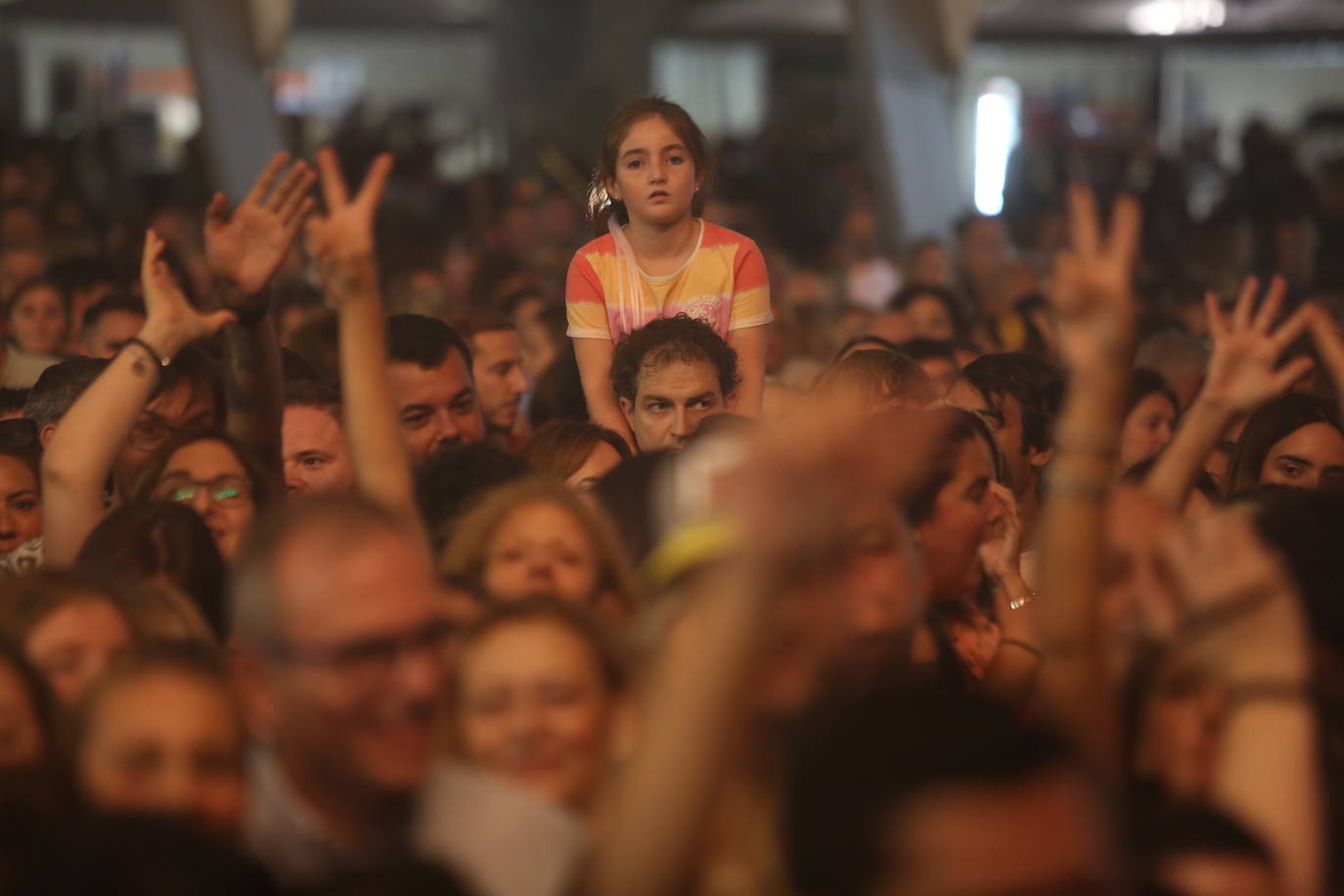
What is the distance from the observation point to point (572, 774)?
2.99 metres

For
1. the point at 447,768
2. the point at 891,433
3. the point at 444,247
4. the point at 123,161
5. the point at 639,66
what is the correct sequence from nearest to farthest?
the point at 891,433 < the point at 447,768 < the point at 444,247 < the point at 123,161 < the point at 639,66

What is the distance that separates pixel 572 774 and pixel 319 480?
2809 mm

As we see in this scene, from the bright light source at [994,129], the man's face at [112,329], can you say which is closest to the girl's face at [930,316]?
the man's face at [112,329]

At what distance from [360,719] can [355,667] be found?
0.07m

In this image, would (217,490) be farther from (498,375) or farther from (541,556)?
(498,375)

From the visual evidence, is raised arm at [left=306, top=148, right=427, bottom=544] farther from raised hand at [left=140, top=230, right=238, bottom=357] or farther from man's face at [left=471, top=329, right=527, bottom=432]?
man's face at [left=471, top=329, right=527, bottom=432]

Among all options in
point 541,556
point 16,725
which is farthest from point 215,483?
point 16,725

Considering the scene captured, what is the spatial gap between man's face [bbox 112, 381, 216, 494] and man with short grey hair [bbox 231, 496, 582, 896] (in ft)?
9.38

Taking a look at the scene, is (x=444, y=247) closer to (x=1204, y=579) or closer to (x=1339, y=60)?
(x=1204, y=579)

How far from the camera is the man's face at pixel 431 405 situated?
5.97 meters

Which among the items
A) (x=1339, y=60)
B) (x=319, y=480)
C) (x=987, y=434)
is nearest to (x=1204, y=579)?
(x=987, y=434)

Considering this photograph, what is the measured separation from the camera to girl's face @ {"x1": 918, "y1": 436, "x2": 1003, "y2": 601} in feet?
14.4

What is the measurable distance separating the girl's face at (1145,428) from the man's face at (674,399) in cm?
151

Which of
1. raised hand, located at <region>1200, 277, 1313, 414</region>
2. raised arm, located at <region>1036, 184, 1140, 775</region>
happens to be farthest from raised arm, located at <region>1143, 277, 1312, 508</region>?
raised arm, located at <region>1036, 184, 1140, 775</region>
